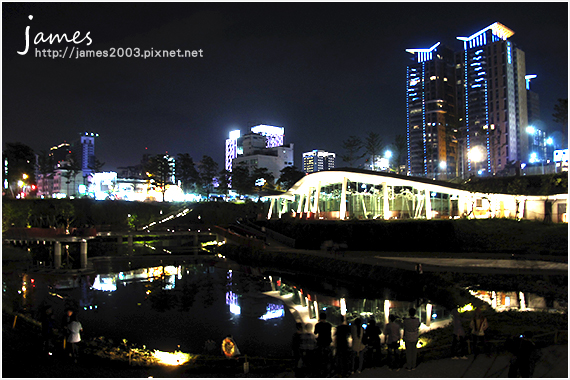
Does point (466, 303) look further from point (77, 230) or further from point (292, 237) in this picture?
point (77, 230)

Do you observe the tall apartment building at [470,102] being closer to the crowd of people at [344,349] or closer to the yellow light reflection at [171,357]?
the yellow light reflection at [171,357]

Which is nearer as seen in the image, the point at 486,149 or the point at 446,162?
the point at 486,149

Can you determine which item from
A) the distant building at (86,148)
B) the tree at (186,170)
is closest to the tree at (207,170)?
the tree at (186,170)

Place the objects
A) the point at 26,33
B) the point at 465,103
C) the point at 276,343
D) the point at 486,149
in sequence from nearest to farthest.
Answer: the point at 276,343 → the point at 26,33 → the point at 486,149 → the point at 465,103

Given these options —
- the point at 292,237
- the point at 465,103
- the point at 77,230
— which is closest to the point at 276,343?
the point at 292,237

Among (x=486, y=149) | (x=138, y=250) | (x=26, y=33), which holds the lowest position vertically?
(x=138, y=250)

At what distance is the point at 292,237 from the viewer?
107 feet

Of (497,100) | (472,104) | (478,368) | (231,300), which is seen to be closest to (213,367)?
(478,368)

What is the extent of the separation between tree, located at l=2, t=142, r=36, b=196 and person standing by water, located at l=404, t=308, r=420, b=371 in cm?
7710

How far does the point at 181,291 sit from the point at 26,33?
1436 centimetres

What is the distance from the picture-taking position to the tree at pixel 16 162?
6688 centimetres

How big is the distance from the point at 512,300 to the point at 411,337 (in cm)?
918

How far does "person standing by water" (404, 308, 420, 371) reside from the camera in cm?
784

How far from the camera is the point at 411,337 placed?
7906 mm
